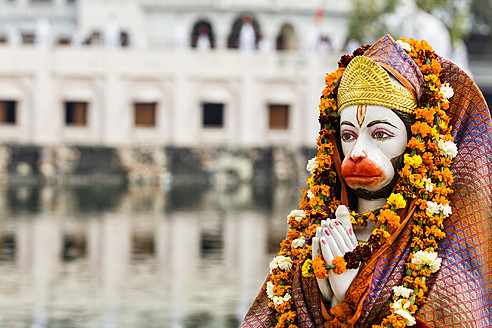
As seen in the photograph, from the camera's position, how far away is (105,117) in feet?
131

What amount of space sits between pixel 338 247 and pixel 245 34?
120 feet

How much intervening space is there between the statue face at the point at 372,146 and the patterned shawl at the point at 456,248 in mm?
170

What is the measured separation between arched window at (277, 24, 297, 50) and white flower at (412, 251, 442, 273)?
137 feet

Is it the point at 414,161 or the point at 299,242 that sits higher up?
Answer: the point at 414,161

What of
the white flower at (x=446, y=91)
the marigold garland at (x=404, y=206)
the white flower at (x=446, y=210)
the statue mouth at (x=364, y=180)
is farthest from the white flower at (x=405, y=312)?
the white flower at (x=446, y=91)

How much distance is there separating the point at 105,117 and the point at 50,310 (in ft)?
90.0

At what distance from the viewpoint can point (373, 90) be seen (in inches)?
167

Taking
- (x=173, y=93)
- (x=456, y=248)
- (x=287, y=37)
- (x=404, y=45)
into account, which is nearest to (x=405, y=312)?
(x=456, y=248)

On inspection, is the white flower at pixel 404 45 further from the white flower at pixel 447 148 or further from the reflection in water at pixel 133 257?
the reflection in water at pixel 133 257

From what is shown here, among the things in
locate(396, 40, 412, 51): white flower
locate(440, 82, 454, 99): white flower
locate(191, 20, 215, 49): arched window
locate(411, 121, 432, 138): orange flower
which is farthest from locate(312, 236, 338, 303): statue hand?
locate(191, 20, 215, 49): arched window

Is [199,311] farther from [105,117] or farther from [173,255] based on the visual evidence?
[105,117]

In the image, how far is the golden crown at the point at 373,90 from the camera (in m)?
4.21

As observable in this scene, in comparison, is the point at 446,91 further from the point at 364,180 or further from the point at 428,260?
the point at 428,260

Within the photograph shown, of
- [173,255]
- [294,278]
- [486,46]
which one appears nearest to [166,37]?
[486,46]
